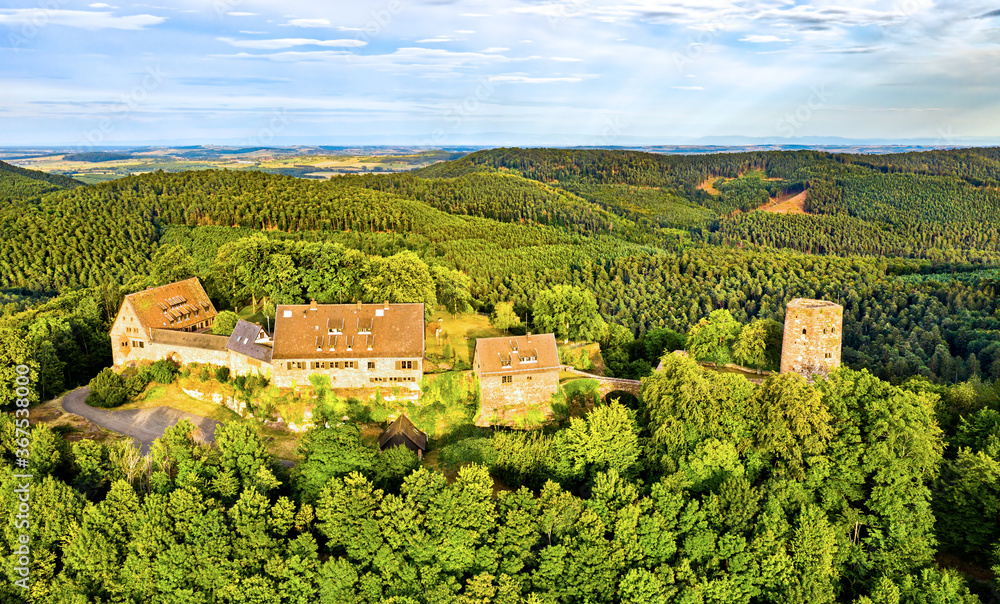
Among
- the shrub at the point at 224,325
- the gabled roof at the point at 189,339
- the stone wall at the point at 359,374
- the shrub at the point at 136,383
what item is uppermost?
the shrub at the point at 224,325

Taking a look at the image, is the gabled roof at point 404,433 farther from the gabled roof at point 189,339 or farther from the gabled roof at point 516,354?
the gabled roof at point 189,339

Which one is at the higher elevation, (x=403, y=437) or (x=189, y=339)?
(x=189, y=339)

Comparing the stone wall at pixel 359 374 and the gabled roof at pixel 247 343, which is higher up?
the gabled roof at pixel 247 343

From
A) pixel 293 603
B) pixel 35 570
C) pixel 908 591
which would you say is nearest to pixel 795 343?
pixel 908 591

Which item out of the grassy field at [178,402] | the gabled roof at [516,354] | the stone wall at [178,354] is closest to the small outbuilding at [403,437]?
the gabled roof at [516,354]

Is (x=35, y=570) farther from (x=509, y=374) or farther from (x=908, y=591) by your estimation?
(x=908, y=591)

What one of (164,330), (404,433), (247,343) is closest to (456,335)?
(404,433)

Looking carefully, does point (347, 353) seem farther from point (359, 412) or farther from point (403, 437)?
point (403, 437)
